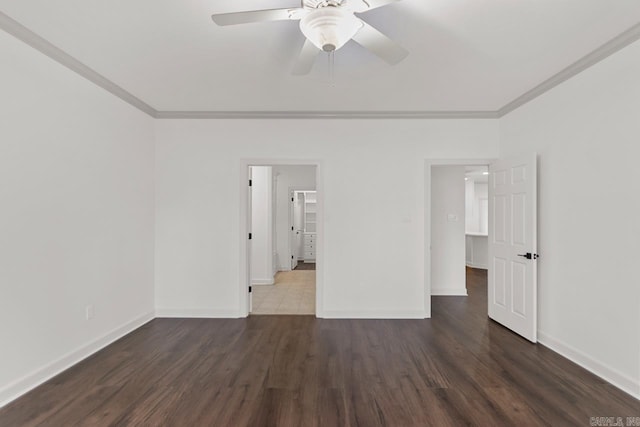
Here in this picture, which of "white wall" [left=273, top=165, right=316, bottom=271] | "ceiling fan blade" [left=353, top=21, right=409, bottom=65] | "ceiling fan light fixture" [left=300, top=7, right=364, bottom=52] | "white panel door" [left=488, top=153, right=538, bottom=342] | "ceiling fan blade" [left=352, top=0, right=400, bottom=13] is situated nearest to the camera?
"ceiling fan blade" [left=352, top=0, right=400, bottom=13]

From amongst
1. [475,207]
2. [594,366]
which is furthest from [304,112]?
[475,207]

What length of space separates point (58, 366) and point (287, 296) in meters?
3.02

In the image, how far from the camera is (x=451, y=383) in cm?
247

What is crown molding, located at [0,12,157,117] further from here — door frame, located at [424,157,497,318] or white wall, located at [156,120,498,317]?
door frame, located at [424,157,497,318]

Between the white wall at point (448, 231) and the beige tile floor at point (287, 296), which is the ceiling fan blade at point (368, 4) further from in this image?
the white wall at point (448, 231)

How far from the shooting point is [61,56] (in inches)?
103

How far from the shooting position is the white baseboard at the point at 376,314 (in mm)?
4059

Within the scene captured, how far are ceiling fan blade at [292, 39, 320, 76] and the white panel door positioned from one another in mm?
2529

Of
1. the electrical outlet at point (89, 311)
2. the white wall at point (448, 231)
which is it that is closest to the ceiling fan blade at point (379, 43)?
the electrical outlet at point (89, 311)

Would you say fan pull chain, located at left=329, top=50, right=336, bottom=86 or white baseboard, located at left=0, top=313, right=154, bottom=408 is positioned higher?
fan pull chain, located at left=329, top=50, right=336, bottom=86

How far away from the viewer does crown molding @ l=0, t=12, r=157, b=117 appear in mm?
2203

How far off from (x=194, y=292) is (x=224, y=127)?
219 cm

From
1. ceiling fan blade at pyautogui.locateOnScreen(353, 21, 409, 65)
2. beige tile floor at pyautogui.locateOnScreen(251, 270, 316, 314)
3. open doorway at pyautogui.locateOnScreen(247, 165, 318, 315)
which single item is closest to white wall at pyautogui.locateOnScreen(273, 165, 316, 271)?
open doorway at pyautogui.locateOnScreen(247, 165, 318, 315)

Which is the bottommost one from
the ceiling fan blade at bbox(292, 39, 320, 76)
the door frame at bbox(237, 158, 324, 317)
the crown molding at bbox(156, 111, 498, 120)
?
the door frame at bbox(237, 158, 324, 317)
